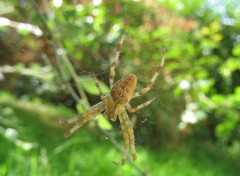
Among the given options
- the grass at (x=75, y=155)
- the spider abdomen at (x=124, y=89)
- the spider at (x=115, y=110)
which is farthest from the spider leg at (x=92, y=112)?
the grass at (x=75, y=155)

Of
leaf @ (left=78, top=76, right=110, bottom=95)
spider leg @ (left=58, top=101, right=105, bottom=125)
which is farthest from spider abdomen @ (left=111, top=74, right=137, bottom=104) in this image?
leaf @ (left=78, top=76, right=110, bottom=95)

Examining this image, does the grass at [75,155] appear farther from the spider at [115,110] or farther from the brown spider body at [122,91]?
the brown spider body at [122,91]

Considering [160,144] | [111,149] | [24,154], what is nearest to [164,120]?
[160,144]

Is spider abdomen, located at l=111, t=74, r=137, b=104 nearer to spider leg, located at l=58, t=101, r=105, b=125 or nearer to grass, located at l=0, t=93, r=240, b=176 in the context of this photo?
spider leg, located at l=58, t=101, r=105, b=125

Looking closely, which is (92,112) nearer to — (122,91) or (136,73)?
(122,91)

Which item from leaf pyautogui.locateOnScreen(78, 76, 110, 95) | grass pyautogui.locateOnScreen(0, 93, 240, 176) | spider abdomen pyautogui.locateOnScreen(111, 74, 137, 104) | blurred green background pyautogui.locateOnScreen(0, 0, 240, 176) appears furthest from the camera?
grass pyautogui.locateOnScreen(0, 93, 240, 176)

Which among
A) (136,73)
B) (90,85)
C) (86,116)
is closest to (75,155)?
(136,73)
